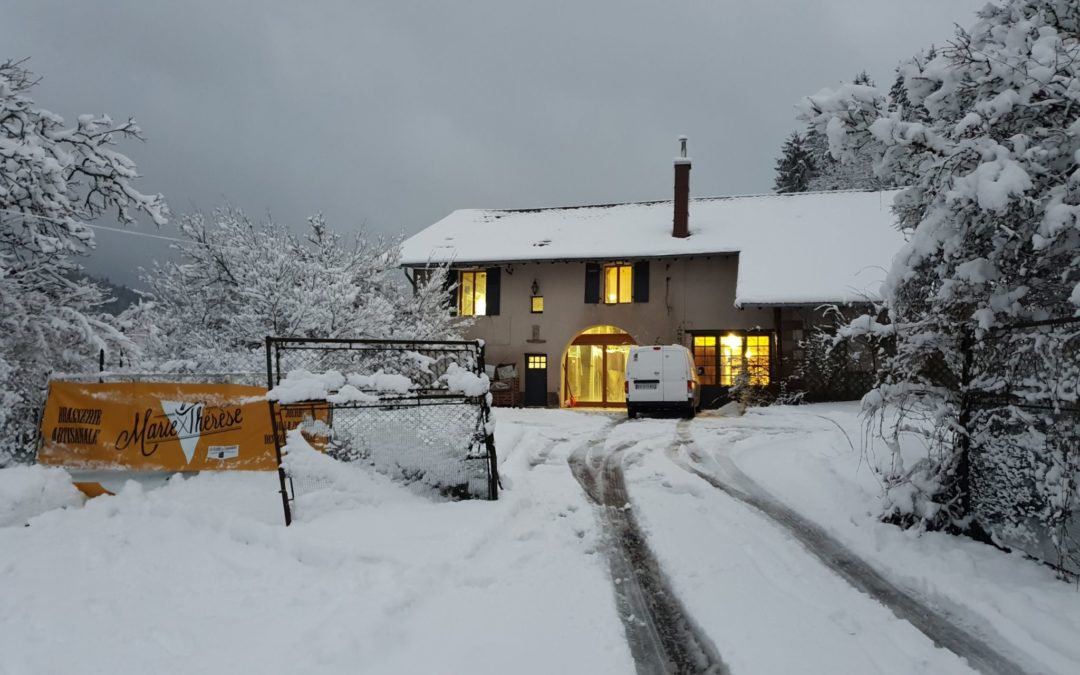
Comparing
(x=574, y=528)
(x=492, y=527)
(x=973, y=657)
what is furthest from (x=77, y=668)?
(x=973, y=657)

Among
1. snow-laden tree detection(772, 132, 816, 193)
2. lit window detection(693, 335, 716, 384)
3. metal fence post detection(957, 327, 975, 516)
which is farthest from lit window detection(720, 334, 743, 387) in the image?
snow-laden tree detection(772, 132, 816, 193)

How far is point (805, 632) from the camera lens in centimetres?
350

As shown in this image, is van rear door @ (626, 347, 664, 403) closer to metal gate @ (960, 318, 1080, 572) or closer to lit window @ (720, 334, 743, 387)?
lit window @ (720, 334, 743, 387)

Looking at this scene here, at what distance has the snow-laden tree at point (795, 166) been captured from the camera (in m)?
42.0

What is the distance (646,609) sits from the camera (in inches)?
154

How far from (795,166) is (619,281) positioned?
2895cm

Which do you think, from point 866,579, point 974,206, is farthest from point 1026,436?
point 974,206

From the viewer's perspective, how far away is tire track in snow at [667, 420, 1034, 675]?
3258 mm

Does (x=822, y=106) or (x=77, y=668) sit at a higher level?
(x=822, y=106)

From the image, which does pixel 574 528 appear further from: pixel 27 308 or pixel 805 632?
pixel 27 308

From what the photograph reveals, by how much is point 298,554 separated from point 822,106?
230 inches

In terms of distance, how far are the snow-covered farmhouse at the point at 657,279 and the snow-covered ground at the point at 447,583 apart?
42.0 feet

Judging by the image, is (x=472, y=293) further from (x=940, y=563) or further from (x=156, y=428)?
(x=940, y=563)

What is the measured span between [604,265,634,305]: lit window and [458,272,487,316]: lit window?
4785 mm
